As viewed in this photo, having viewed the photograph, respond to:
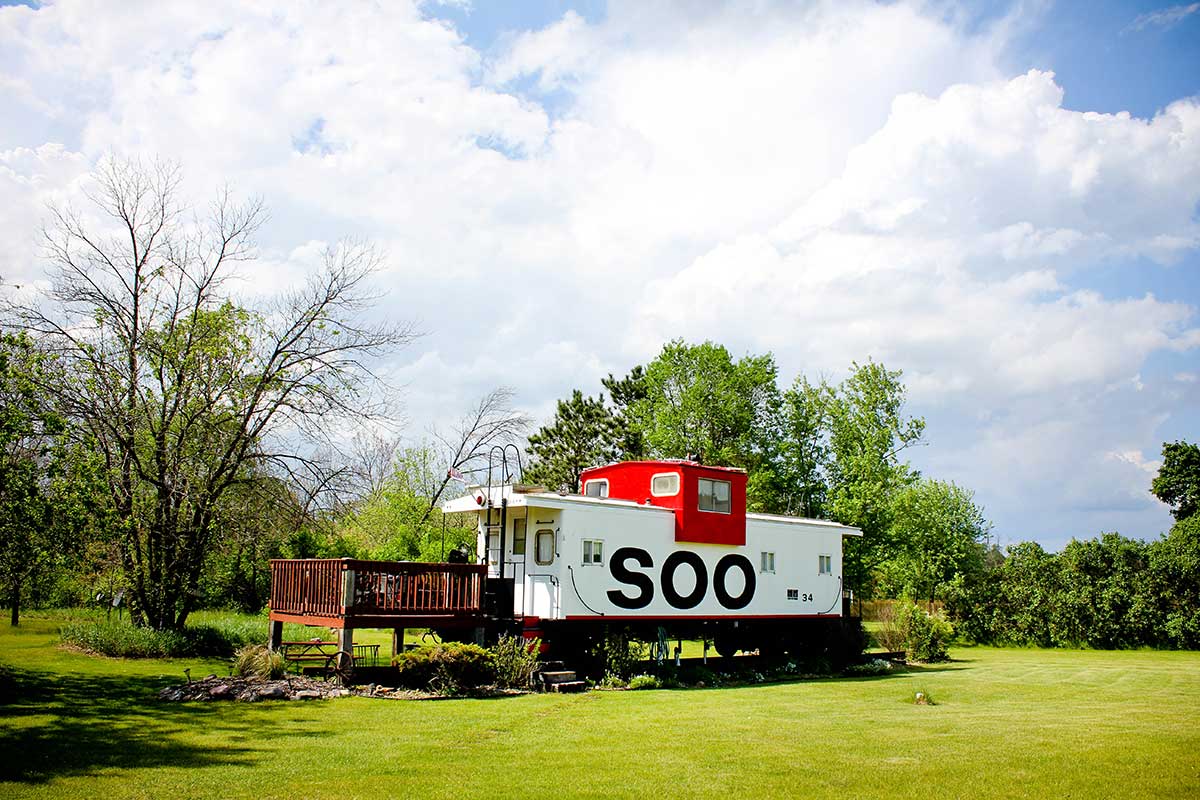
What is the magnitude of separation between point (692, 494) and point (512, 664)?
6.39 meters

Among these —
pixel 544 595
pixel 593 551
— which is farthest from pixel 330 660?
pixel 593 551

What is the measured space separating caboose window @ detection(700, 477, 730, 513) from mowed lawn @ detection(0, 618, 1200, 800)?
16.8 feet

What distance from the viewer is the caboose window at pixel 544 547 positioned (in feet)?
65.9

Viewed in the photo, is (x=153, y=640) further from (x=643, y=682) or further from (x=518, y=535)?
(x=643, y=682)

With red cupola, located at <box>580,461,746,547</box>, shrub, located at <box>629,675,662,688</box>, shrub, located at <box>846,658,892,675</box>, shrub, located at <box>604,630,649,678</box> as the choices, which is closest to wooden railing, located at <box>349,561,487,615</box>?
shrub, located at <box>604,630,649,678</box>

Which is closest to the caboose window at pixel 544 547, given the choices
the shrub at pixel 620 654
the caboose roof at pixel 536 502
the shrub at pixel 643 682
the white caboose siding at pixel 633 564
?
the white caboose siding at pixel 633 564

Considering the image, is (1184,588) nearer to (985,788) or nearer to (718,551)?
(718,551)

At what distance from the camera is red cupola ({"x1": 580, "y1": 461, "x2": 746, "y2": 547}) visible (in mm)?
21969

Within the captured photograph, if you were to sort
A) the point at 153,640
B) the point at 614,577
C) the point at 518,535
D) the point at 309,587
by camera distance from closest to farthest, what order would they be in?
the point at 309,587
the point at 153,640
the point at 614,577
the point at 518,535

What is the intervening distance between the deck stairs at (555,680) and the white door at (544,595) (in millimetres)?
1257

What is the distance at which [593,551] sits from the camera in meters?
20.3

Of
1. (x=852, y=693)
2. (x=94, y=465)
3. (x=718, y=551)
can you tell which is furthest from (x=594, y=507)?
(x=94, y=465)

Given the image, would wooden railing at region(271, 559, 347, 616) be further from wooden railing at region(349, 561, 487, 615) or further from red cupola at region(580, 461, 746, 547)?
red cupola at region(580, 461, 746, 547)

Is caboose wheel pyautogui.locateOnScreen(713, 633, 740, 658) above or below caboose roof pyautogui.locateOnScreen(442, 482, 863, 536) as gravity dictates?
below
